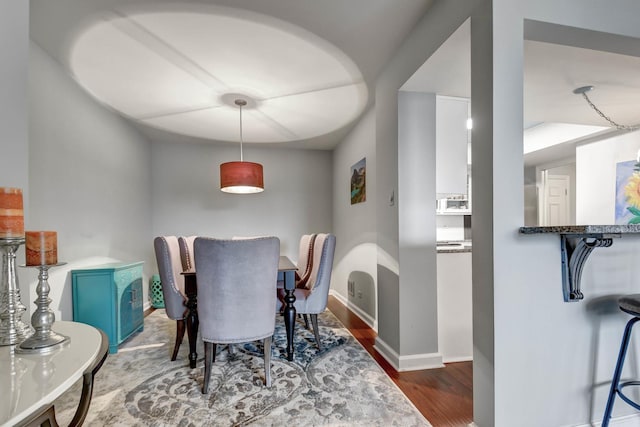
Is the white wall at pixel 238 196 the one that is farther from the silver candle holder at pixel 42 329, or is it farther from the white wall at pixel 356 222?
the silver candle holder at pixel 42 329

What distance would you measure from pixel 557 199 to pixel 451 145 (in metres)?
4.26

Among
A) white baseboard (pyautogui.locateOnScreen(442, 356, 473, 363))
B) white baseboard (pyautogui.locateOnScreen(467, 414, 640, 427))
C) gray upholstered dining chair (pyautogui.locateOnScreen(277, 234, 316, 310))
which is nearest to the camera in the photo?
white baseboard (pyautogui.locateOnScreen(467, 414, 640, 427))

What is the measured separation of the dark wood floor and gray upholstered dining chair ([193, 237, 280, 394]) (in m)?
1.06

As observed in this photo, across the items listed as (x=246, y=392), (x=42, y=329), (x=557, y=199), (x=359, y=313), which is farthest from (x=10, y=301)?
(x=557, y=199)

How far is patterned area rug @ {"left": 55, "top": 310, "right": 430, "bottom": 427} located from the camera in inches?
61.5

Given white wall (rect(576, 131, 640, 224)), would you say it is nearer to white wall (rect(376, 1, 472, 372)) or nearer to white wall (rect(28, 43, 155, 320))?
white wall (rect(376, 1, 472, 372))

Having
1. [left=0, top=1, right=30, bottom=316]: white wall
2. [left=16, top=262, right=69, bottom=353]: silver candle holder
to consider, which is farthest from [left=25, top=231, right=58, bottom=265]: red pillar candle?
[left=0, top=1, right=30, bottom=316]: white wall

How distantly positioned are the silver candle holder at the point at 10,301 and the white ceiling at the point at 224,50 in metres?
1.49

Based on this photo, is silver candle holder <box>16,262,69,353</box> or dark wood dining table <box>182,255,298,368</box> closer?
silver candle holder <box>16,262,69,353</box>

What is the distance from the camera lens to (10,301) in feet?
3.01

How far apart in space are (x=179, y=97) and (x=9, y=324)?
7.79 feet

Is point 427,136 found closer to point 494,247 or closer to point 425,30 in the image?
point 425,30

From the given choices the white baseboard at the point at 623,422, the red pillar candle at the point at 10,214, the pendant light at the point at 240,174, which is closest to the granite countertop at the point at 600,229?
the white baseboard at the point at 623,422

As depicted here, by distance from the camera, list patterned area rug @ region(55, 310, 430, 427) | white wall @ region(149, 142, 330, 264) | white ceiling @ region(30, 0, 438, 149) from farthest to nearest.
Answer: white wall @ region(149, 142, 330, 264), white ceiling @ region(30, 0, 438, 149), patterned area rug @ region(55, 310, 430, 427)
